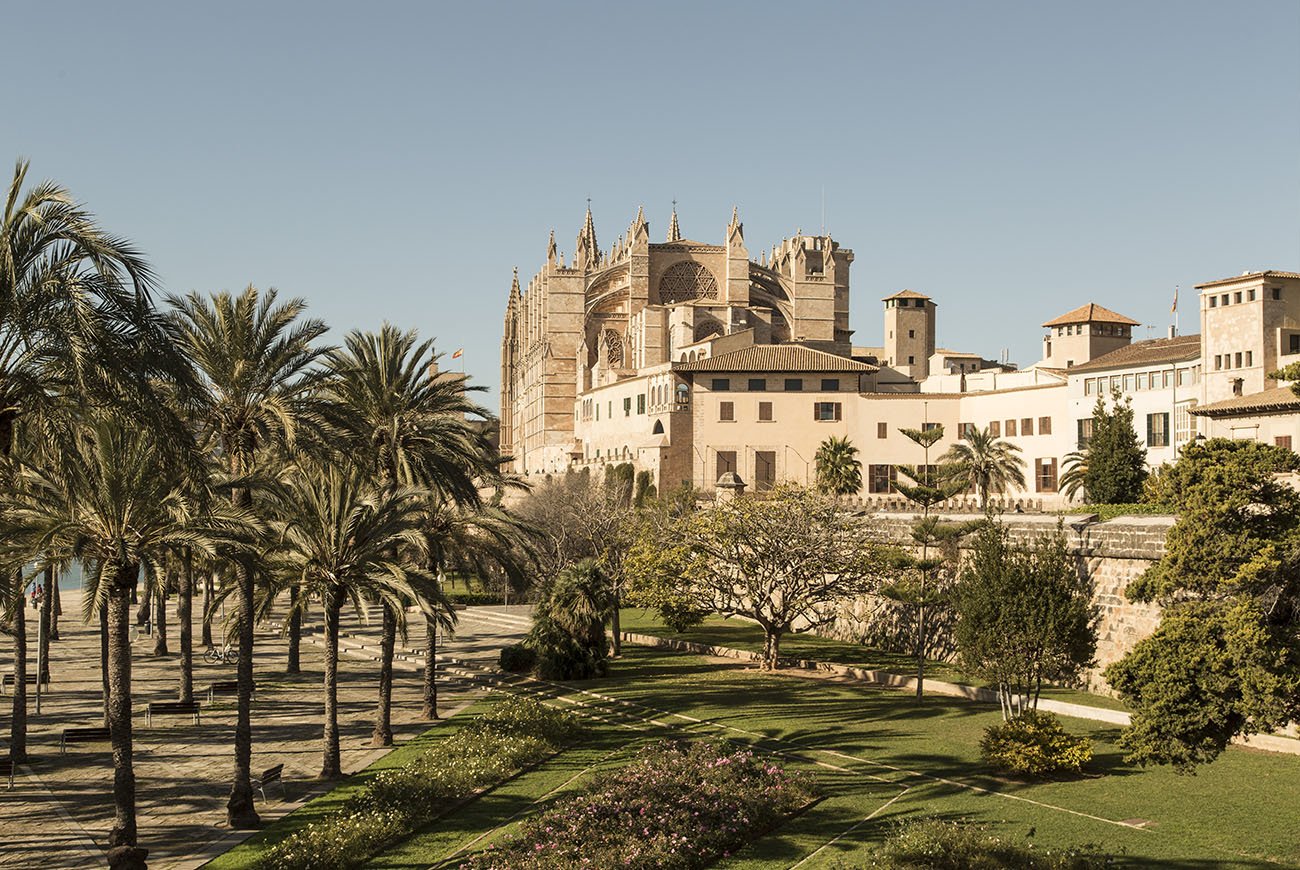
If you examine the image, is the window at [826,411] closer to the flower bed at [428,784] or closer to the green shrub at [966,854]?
the flower bed at [428,784]

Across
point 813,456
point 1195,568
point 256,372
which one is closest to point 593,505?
point 813,456

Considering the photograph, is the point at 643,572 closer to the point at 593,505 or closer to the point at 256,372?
the point at 256,372

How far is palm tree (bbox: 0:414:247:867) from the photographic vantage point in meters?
17.9

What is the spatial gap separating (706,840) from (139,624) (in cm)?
3629

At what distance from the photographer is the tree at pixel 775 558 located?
1374 inches

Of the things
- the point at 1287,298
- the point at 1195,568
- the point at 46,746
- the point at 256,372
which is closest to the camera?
the point at 1195,568

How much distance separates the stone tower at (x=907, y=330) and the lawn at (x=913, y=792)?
75.7m

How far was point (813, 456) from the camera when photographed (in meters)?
68.6

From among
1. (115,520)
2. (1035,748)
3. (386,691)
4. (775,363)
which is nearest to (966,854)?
(1035,748)

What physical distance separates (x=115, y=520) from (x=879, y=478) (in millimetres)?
54230

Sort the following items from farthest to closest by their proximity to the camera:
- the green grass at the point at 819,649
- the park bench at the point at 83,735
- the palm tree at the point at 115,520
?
the green grass at the point at 819,649
the park bench at the point at 83,735
the palm tree at the point at 115,520

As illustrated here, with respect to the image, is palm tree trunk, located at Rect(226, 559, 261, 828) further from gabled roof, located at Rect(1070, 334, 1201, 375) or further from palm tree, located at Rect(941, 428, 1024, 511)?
gabled roof, located at Rect(1070, 334, 1201, 375)

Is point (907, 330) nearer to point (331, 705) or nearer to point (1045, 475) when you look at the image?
point (1045, 475)

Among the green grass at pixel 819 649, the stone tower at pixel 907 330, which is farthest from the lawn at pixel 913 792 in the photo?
the stone tower at pixel 907 330
